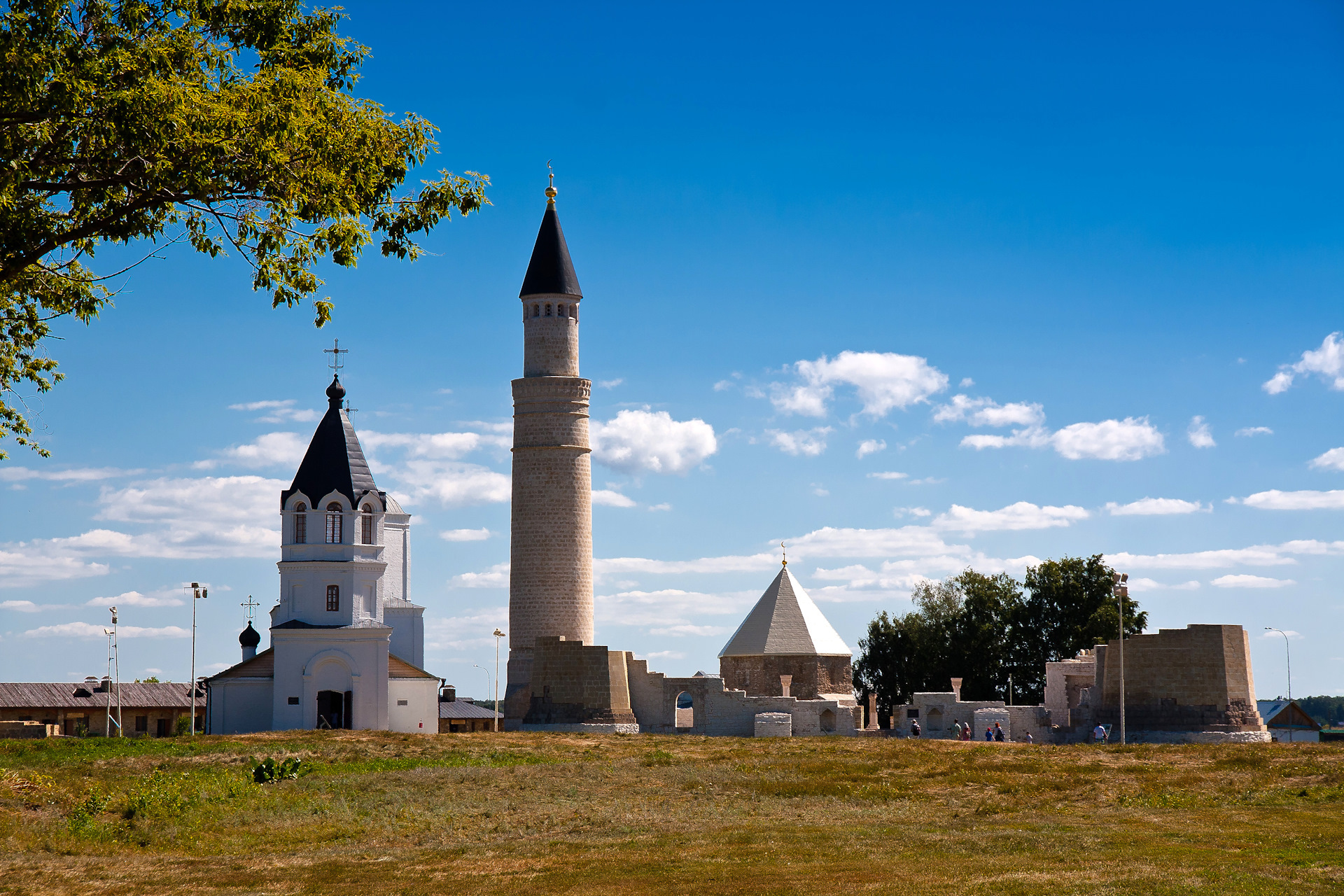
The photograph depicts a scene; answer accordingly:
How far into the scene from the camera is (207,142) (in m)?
14.3

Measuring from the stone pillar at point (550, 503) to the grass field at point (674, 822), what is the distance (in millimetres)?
15070

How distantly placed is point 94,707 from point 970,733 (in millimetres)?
41926

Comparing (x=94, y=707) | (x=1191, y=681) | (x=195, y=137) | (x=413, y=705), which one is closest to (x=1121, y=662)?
(x=1191, y=681)

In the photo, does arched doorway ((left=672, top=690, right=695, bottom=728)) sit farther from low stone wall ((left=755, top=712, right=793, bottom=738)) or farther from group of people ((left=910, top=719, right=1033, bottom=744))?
group of people ((left=910, top=719, right=1033, bottom=744))

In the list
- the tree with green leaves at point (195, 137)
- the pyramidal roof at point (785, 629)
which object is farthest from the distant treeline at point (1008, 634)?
the tree with green leaves at point (195, 137)

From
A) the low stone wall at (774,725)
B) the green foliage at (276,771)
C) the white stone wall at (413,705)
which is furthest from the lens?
the white stone wall at (413,705)

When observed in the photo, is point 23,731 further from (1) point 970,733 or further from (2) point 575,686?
(1) point 970,733

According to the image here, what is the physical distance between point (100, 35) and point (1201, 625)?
118 ft

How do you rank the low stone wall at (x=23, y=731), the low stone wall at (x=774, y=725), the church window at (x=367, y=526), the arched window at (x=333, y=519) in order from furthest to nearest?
the low stone wall at (x=23, y=731) → the church window at (x=367, y=526) → the arched window at (x=333, y=519) → the low stone wall at (x=774, y=725)

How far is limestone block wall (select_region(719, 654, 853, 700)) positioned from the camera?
50.9 meters

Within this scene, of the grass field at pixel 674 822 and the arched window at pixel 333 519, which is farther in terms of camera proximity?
the arched window at pixel 333 519

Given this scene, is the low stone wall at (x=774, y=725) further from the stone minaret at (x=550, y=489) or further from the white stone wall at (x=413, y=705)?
the white stone wall at (x=413, y=705)

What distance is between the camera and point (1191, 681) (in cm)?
4138

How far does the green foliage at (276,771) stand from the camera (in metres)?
26.8
